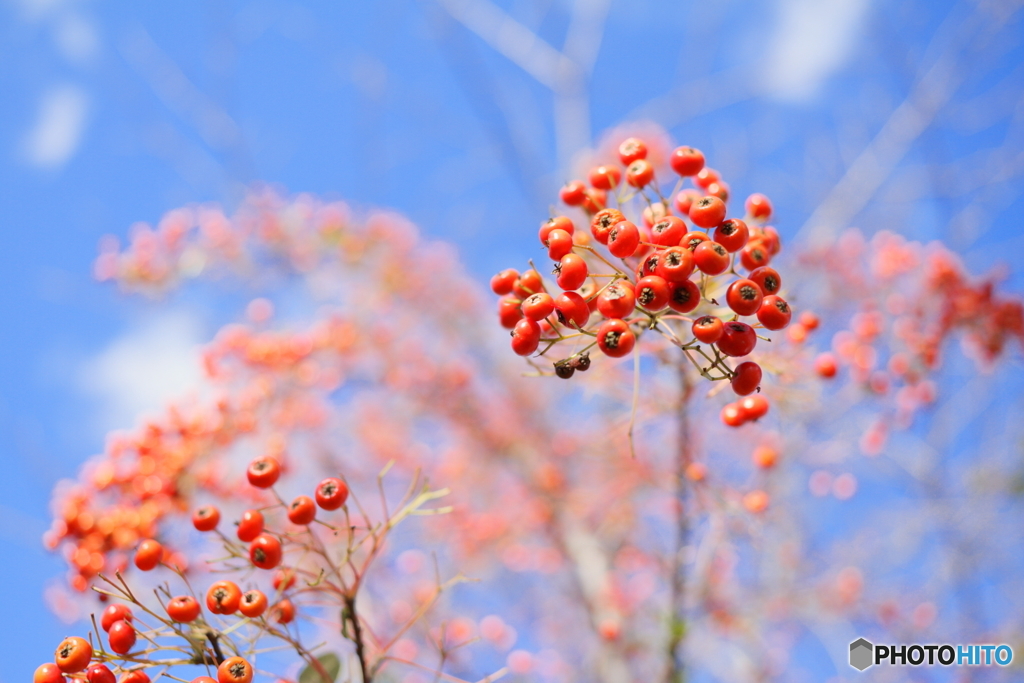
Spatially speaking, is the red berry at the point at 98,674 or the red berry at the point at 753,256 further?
the red berry at the point at 753,256

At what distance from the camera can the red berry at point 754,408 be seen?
2.77 m

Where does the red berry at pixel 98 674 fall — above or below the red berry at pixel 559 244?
below

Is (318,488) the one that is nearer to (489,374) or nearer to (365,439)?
(489,374)

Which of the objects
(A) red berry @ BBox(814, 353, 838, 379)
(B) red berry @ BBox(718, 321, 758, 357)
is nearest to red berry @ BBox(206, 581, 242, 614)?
(B) red berry @ BBox(718, 321, 758, 357)

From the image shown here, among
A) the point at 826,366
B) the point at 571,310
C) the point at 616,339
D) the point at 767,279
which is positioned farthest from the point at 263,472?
the point at 826,366

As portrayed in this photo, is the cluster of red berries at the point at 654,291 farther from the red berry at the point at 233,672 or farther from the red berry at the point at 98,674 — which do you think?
the red berry at the point at 98,674

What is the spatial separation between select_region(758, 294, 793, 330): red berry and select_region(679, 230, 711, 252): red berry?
323 millimetres

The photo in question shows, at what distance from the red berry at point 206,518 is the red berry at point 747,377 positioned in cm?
236

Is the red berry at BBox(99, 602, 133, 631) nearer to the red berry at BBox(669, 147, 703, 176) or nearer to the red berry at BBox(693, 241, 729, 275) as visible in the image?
the red berry at BBox(693, 241, 729, 275)

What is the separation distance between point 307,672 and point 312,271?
8593mm

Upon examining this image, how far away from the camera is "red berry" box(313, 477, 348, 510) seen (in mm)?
2625

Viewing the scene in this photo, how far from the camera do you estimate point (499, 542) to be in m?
10.6

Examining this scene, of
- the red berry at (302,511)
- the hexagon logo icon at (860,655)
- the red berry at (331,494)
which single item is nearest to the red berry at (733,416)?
the red berry at (331,494)

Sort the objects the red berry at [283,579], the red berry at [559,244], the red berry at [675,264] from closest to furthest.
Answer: the red berry at [675,264]
the red berry at [559,244]
the red berry at [283,579]
